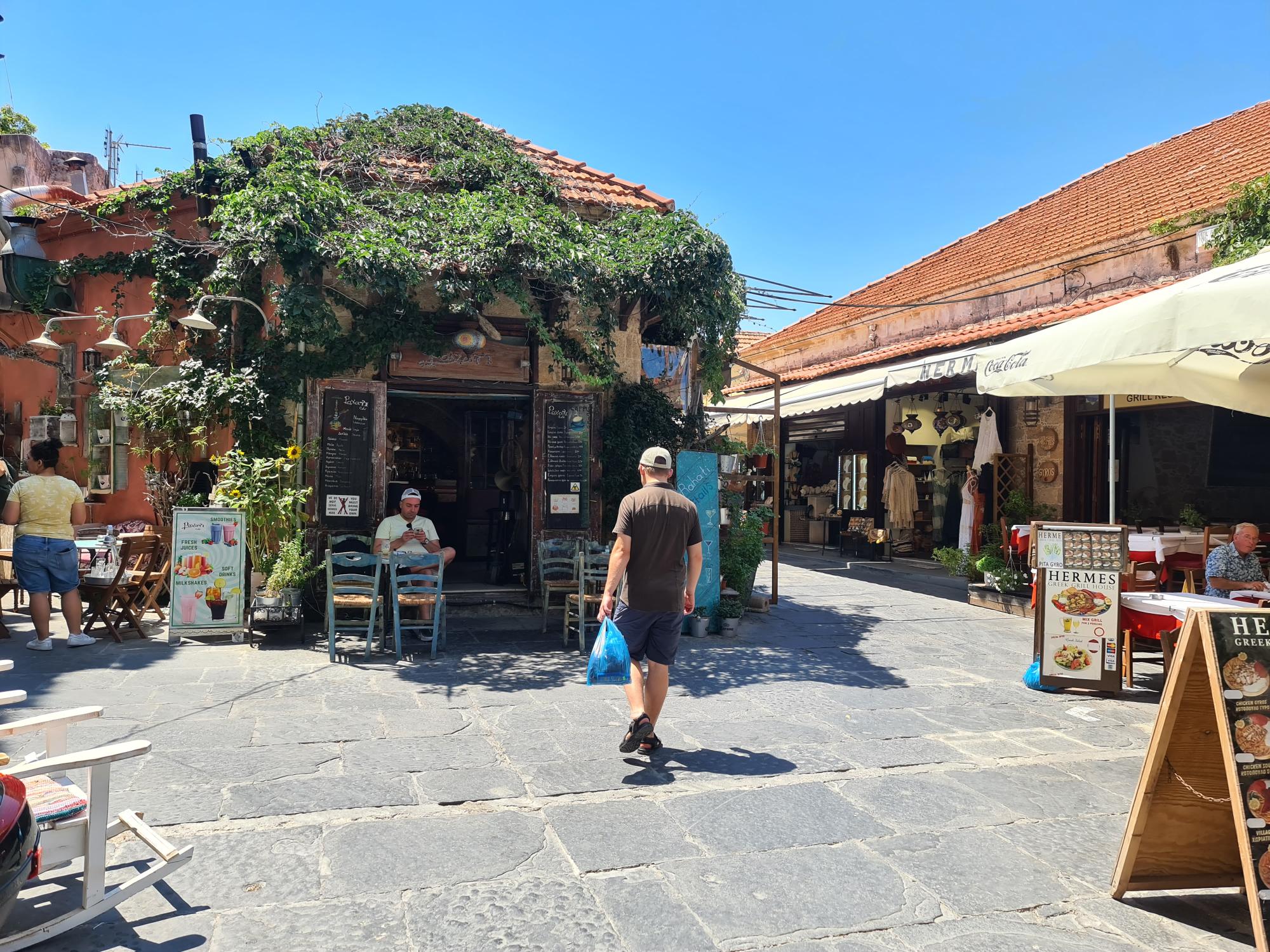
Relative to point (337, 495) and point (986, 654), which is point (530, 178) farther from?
point (986, 654)

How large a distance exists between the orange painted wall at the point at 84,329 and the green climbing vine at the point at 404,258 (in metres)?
1.49

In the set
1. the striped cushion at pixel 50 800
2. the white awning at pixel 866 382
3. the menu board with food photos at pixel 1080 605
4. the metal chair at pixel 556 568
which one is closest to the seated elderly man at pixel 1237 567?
the menu board with food photos at pixel 1080 605

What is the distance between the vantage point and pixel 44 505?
704 cm

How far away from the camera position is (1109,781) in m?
4.38

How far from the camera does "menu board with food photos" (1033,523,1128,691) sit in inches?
238

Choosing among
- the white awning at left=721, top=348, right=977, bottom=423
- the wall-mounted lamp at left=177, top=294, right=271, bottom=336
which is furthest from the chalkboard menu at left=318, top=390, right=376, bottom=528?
the white awning at left=721, top=348, right=977, bottom=423

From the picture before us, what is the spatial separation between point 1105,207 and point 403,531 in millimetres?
11507

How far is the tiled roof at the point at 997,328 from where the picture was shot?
10172 mm

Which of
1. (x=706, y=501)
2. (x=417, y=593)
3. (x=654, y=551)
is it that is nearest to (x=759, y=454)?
(x=706, y=501)

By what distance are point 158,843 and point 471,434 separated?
30.7 feet

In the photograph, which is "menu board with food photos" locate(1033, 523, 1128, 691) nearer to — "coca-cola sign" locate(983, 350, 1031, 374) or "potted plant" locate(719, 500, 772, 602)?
"coca-cola sign" locate(983, 350, 1031, 374)

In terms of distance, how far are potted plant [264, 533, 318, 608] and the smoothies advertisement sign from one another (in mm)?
321

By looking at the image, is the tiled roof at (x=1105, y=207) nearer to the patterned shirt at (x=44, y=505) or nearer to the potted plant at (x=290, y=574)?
the potted plant at (x=290, y=574)

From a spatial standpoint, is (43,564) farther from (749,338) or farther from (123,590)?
(749,338)
